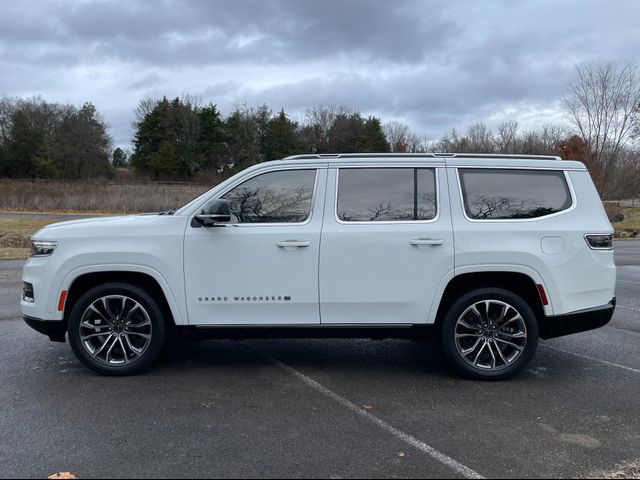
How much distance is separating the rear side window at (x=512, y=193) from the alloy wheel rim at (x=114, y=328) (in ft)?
10.4

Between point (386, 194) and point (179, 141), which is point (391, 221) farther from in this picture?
point (179, 141)

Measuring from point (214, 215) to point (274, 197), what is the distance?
0.59m

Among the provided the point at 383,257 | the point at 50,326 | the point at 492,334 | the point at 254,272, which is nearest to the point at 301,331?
the point at 254,272

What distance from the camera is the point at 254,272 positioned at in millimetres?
4527

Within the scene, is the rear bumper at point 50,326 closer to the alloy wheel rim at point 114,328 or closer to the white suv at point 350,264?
the white suv at point 350,264

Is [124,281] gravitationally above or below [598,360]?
above

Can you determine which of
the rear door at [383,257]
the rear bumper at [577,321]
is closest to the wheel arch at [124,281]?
the rear door at [383,257]

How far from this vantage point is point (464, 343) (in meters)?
4.69

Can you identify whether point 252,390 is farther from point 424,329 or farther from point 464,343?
point 464,343

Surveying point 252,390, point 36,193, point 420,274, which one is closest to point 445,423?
point 420,274

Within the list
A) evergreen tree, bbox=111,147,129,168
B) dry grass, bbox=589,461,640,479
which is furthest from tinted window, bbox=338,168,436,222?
evergreen tree, bbox=111,147,129,168

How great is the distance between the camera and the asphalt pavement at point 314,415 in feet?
10.6

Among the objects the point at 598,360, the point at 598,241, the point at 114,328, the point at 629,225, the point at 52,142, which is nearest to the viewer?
the point at 598,241

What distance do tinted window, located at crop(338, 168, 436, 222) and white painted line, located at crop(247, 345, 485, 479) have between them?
1.53 meters
